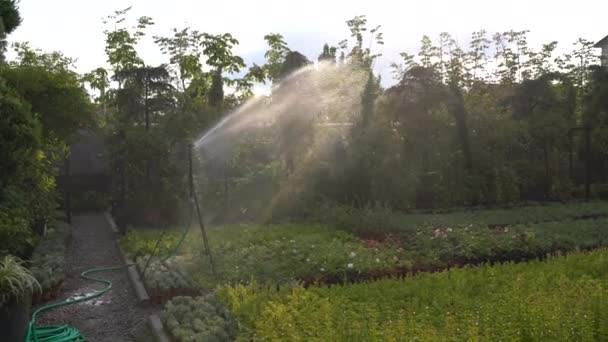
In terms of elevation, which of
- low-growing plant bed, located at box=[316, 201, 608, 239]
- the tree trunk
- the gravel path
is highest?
the tree trunk

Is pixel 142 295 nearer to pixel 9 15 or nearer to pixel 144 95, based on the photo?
pixel 9 15

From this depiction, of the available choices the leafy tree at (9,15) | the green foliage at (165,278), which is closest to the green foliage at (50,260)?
the green foliage at (165,278)

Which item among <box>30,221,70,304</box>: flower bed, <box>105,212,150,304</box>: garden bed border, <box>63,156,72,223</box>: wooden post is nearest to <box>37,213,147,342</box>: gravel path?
<box>105,212,150,304</box>: garden bed border

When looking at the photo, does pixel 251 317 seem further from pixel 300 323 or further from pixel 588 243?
pixel 588 243

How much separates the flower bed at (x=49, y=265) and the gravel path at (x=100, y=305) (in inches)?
7.0

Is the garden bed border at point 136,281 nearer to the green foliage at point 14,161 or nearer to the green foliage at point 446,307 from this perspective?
the green foliage at point 446,307

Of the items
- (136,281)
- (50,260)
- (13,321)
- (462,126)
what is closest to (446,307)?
(13,321)

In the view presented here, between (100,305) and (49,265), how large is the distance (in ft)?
4.71

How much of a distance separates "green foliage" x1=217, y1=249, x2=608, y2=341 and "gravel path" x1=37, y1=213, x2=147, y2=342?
3.45 ft

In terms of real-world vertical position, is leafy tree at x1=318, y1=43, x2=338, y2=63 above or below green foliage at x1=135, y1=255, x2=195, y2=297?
above

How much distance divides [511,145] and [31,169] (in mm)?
12609

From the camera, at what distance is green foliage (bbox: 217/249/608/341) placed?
4359mm

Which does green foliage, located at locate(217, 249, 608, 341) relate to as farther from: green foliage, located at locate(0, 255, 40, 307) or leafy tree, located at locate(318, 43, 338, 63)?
leafy tree, located at locate(318, 43, 338, 63)

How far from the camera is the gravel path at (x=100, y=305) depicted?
240 inches
